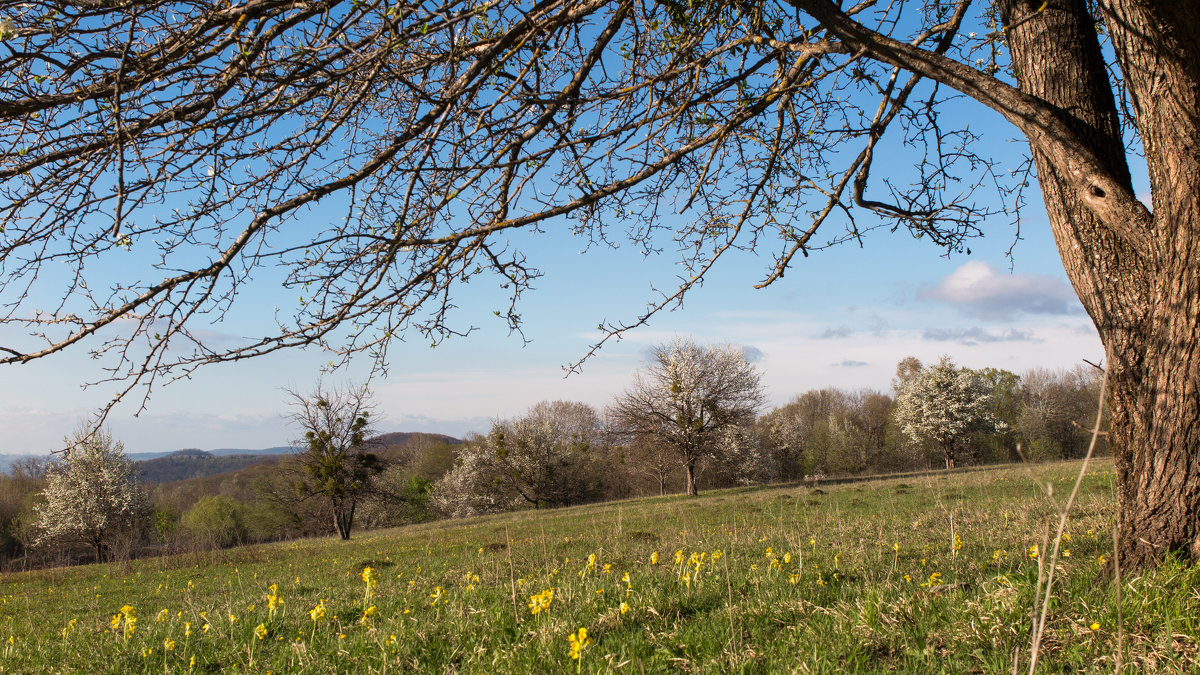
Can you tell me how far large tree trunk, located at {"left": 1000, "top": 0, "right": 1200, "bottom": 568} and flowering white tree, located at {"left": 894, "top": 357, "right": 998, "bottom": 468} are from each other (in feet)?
148

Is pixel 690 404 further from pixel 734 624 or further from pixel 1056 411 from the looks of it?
pixel 1056 411

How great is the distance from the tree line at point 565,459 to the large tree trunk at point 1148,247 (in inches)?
527

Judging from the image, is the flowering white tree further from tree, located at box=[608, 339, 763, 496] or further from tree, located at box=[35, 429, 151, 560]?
tree, located at box=[35, 429, 151, 560]

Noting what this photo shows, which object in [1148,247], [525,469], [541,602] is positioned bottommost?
[525,469]

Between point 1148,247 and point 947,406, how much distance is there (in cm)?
4589

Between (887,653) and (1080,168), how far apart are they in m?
2.97

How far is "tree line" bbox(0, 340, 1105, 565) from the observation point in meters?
27.4

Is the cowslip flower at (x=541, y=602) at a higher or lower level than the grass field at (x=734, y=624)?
higher

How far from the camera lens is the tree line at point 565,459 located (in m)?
27.4

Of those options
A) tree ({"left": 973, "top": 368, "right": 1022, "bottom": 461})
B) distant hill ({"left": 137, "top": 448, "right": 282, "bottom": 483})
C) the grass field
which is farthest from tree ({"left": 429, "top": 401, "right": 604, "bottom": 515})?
distant hill ({"left": 137, "top": 448, "right": 282, "bottom": 483})

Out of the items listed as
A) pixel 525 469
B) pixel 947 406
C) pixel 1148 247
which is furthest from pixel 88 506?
pixel 947 406

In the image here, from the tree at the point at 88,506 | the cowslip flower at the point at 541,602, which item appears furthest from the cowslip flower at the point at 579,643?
the tree at the point at 88,506

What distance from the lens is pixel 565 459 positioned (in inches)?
1731

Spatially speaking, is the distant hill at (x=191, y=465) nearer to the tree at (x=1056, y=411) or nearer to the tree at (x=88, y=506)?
the tree at (x=88, y=506)
